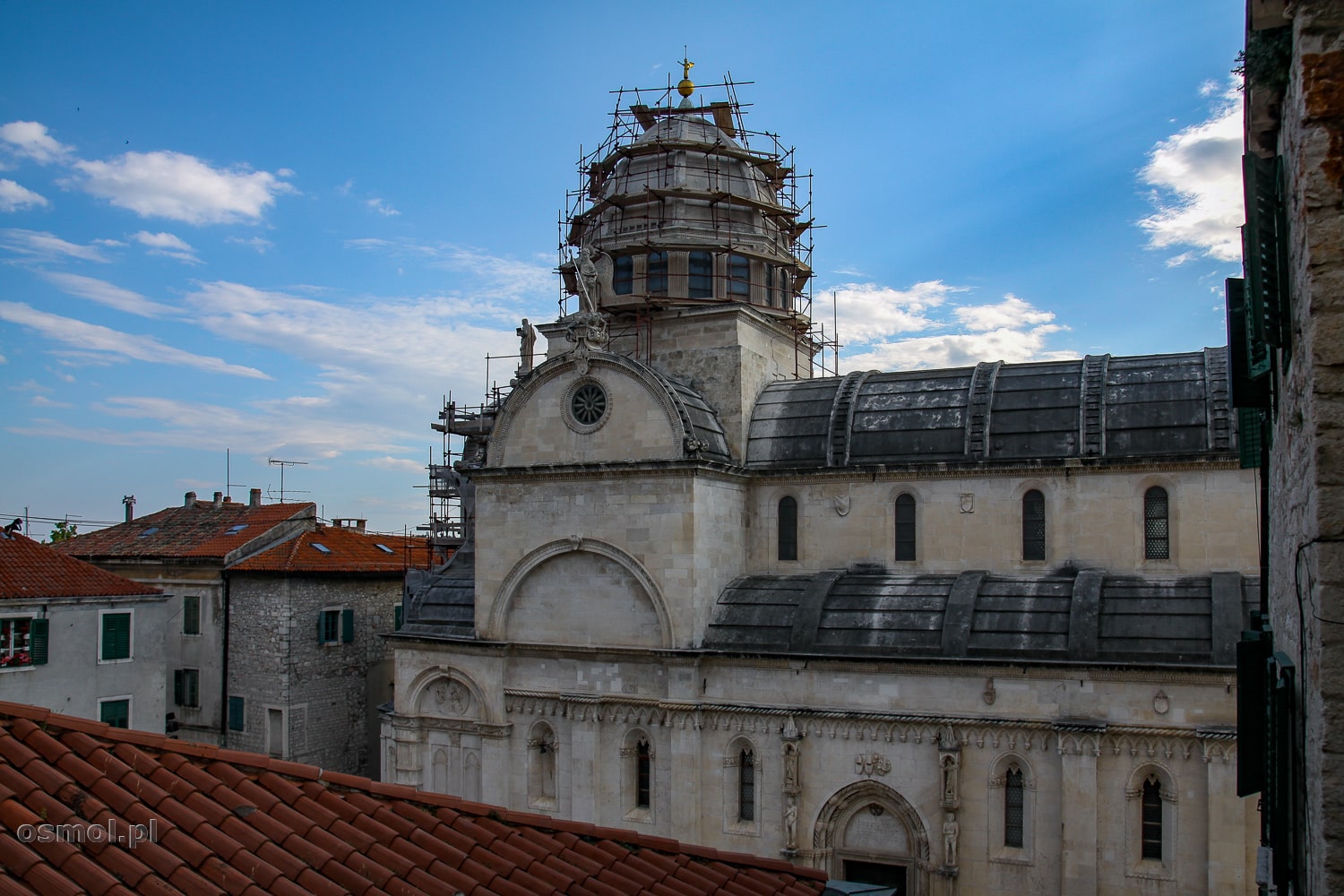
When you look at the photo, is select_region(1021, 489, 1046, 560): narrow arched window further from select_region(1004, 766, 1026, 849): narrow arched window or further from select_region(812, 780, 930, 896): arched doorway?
select_region(812, 780, 930, 896): arched doorway

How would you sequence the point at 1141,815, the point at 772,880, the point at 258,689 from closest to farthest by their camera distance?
the point at 772,880 → the point at 1141,815 → the point at 258,689

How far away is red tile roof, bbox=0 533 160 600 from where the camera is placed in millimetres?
25391

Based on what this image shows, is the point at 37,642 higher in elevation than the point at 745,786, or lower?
higher

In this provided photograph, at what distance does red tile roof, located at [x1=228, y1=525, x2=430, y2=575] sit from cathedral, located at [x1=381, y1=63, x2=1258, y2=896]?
24.6 ft

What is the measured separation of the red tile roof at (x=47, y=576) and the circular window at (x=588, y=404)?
13.5 metres

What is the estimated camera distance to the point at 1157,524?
68.1 feet

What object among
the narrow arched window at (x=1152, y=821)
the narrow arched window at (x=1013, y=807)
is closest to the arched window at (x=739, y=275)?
the narrow arched window at (x=1013, y=807)

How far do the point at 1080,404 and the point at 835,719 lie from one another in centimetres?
835

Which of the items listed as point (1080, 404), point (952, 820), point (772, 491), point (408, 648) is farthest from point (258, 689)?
point (1080, 404)

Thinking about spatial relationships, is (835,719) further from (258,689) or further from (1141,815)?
(258,689)

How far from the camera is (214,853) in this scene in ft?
24.1

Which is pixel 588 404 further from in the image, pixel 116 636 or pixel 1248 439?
pixel 116 636

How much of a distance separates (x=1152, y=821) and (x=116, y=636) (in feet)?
81.5

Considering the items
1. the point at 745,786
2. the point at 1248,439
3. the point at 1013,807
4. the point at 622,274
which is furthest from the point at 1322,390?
the point at 622,274
